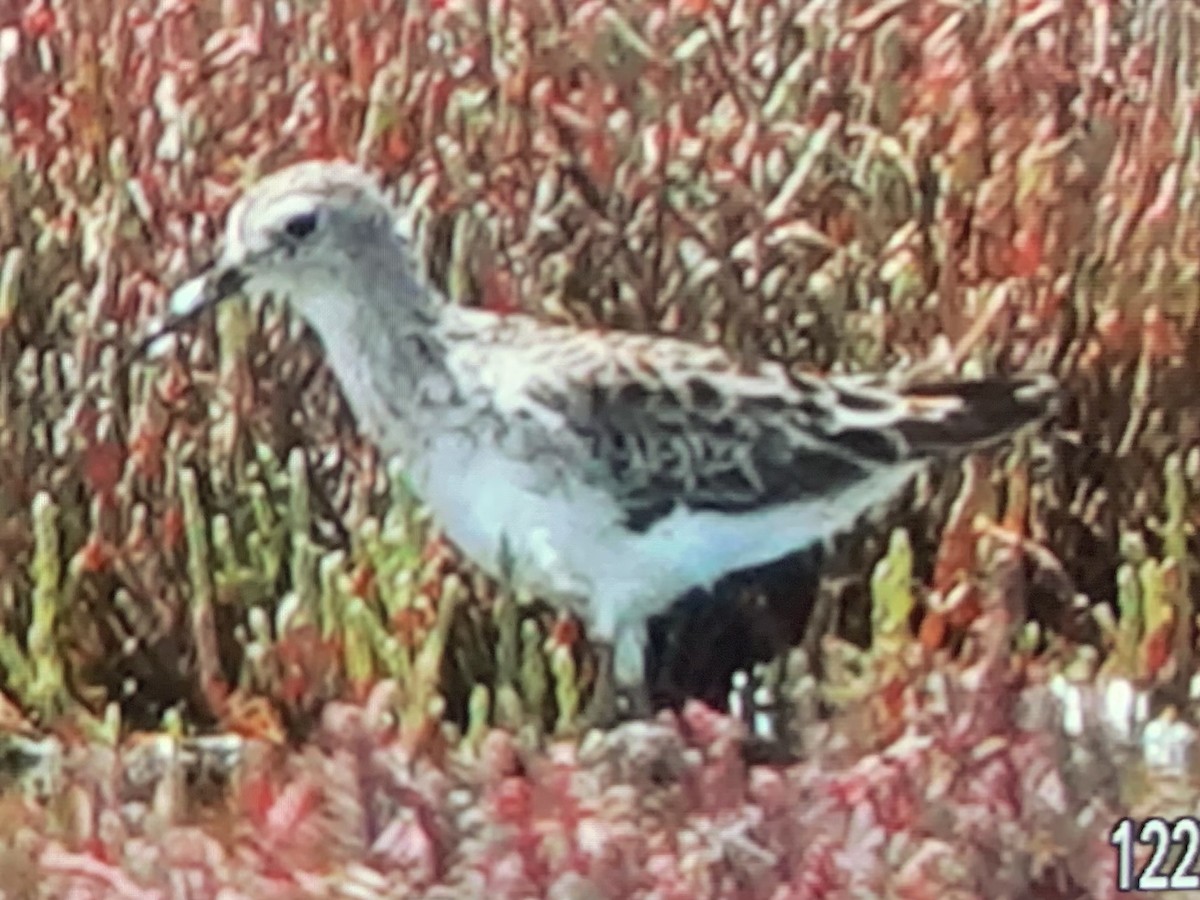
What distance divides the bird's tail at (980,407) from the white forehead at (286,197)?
288 millimetres

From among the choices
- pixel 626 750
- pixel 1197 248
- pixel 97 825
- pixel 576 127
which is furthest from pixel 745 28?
pixel 97 825

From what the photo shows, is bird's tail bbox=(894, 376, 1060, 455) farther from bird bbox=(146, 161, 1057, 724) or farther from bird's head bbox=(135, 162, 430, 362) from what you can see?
bird's head bbox=(135, 162, 430, 362)

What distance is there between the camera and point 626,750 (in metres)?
0.88

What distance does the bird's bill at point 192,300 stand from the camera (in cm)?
85

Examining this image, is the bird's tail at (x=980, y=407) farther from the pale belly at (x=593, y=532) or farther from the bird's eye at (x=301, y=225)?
the bird's eye at (x=301, y=225)

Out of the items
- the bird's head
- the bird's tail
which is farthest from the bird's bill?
the bird's tail

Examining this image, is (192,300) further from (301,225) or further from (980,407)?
(980,407)

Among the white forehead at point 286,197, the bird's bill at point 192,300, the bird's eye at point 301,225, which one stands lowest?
the bird's bill at point 192,300

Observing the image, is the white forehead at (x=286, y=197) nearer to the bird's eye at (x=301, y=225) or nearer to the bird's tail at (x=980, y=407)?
the bird's eye at (x=301, y=225)

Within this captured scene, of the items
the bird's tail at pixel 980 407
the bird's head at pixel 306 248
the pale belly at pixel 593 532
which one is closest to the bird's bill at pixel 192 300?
the bird's head at pixel 306 248

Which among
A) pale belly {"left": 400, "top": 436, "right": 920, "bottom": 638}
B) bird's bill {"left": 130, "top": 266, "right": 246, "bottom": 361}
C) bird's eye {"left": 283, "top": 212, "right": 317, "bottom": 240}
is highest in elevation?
bird's eye {"left": 283, "top": 212, "right": 317, "bottom": 240}

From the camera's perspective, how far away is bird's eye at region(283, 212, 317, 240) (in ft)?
2.80

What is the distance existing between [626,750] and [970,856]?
178 mm

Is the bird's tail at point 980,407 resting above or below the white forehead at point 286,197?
below
